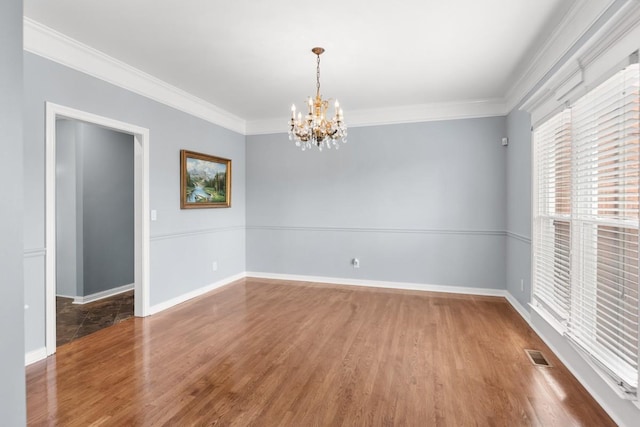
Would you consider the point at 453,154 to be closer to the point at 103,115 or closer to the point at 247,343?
the point at 247,343

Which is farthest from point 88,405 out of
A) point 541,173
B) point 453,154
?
point 453,154

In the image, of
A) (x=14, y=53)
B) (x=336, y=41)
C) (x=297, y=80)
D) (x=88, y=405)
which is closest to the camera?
(x=14, y=53)

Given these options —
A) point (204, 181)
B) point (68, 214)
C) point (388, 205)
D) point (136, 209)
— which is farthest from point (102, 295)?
point (388, 205)

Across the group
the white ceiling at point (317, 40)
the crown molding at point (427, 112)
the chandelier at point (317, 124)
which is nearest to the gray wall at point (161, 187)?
the white ceiling at point (317, 40)

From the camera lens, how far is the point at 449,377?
252 cm

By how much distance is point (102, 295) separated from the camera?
4.76 m

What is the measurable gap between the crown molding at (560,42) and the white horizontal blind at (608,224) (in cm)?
49

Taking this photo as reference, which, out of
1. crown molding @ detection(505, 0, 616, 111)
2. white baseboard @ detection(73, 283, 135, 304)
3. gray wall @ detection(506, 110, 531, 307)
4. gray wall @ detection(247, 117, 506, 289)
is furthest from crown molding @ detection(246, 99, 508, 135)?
white baseboard @ detection(73, 283, 135, 304)

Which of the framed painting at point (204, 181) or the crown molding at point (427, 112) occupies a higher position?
the crown molding at point (427, 112)

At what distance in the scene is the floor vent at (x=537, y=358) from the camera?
108 inches

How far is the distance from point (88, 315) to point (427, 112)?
518 cm

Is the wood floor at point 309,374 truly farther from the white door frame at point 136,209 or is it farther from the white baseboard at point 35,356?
the white door frame at point 136,209

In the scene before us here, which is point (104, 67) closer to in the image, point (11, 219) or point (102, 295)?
point (11, 219)

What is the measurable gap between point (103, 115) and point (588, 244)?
173 inches
